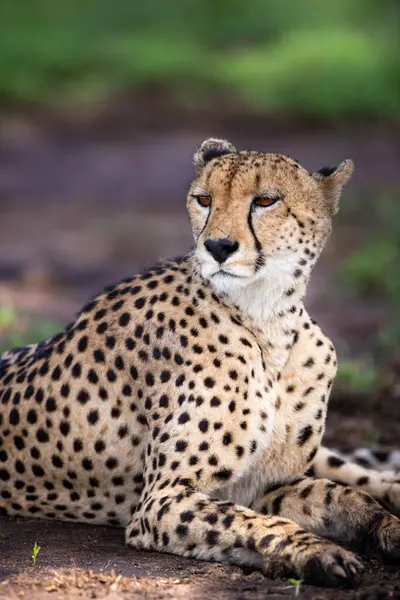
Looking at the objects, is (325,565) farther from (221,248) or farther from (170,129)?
(170,129)

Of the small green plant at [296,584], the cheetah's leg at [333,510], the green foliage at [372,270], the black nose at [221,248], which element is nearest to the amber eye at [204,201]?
the black nose at [221,248]

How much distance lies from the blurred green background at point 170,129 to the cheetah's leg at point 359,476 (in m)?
1.59

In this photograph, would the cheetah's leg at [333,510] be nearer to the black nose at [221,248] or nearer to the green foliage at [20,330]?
the black nose at [221,248]

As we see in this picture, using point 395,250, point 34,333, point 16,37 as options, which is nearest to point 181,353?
point 34,333

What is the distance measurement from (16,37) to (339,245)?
1254cm

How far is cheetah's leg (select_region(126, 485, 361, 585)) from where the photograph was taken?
356 cm

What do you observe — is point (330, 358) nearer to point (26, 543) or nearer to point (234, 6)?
point (26, 543)

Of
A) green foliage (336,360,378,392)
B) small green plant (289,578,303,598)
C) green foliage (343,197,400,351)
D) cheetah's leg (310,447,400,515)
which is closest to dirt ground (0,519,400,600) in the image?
small green plant (289,578,303,598)

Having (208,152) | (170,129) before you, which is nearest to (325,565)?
A: (208,152)

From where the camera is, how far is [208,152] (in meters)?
4.25

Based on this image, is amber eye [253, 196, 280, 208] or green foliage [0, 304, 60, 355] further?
green foliage [0, 304, 60, 355]

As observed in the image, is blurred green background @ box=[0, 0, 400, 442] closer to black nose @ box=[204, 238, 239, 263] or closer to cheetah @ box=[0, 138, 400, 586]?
cheetah @ box=[0, 138, 400, 586]

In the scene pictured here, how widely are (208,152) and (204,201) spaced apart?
0.85 ft

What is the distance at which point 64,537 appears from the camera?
419 centimetres
